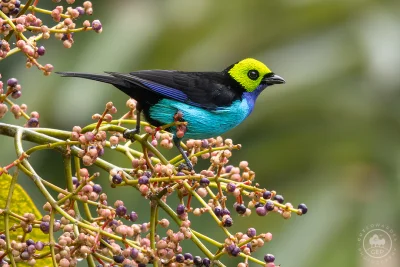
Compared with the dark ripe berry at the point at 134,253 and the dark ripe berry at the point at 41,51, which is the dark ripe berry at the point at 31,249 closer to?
the dark ripe berry at the point at 134,253

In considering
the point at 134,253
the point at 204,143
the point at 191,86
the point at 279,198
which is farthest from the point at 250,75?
the point at 134,253

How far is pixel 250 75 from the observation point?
4473mm

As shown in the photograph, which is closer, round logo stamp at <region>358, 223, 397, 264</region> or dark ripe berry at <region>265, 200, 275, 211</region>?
dark ripe berry at <region>265, 200, 275, 211</region>

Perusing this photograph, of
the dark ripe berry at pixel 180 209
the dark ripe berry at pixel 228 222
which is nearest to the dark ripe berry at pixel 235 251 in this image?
the dark ripe berry at pixel 228 222

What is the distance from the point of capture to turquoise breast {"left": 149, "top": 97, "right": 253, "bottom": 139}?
3.92 meters

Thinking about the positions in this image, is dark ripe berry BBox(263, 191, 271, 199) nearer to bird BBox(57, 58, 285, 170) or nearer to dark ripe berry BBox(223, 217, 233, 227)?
dark ripe berry BBox(223, 217, 233, 227)

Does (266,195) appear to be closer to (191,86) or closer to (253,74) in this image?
(191,86)

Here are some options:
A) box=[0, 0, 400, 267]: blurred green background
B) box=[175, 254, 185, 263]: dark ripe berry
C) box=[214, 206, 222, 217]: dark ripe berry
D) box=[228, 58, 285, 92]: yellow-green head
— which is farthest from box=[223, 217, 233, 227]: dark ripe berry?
box=[0, 0, 400, 267]: blurred green background

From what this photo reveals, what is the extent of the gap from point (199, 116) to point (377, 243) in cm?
375

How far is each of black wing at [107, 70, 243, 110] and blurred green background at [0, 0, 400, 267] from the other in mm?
4219

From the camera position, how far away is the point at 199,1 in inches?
567

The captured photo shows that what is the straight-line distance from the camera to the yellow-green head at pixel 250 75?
4438 mm

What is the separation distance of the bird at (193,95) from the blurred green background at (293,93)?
412cm

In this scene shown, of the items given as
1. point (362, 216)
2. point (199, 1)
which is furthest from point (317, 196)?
point (199, 1)
